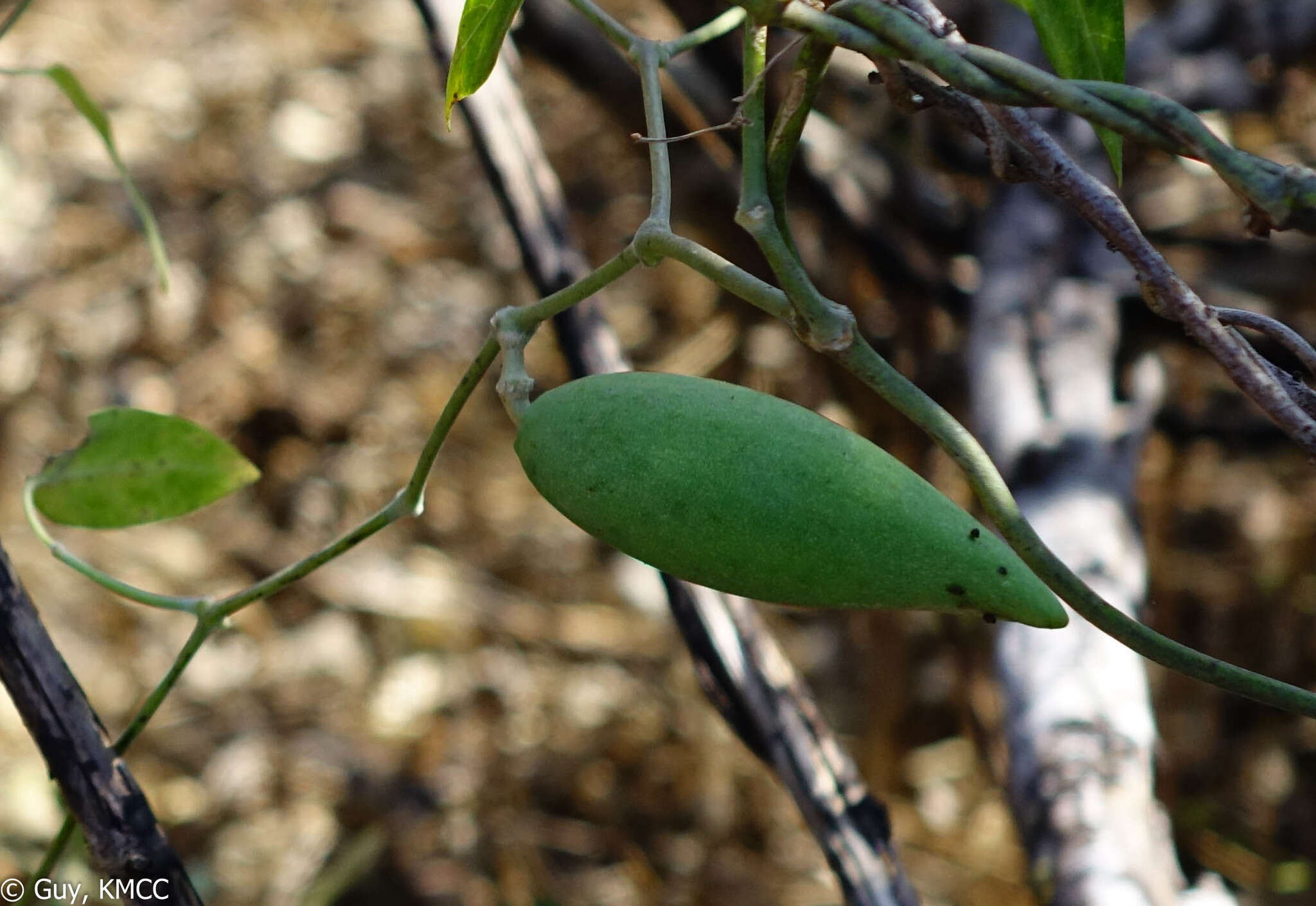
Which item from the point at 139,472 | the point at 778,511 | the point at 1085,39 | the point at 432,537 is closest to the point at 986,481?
the point at 778,511

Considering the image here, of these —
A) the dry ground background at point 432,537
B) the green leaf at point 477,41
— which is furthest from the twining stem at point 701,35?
the dry ground background at point 432,537

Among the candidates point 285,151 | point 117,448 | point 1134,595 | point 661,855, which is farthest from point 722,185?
point 285,151

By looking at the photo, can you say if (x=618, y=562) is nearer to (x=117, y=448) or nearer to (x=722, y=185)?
(x=722, y=185)

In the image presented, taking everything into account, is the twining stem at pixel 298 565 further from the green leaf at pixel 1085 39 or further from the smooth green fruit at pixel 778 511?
the green leaf at pixel 1085 39

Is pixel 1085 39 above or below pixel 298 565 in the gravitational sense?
above

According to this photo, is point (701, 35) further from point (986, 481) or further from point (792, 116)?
point (986, 481)

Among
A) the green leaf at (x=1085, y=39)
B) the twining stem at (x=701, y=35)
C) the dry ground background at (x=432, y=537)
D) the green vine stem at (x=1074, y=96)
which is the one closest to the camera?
the green vine stem at (x=1074, y=96)

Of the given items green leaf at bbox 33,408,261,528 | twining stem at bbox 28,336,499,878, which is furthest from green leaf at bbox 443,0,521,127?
green leaf at bbox 33,408,261,528
